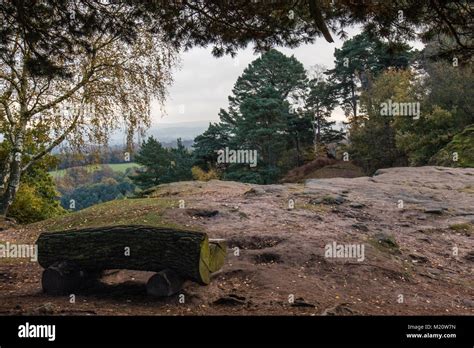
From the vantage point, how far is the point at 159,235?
738cm

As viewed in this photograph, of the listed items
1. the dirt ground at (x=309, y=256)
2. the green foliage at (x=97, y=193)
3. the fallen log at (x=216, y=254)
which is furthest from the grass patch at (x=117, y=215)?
the green foliage at (x=97, y=193)

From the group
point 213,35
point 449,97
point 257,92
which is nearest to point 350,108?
point 257,92

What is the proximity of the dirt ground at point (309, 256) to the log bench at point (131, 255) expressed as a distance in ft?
1.00

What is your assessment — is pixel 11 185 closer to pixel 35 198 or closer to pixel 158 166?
pixel 35 198

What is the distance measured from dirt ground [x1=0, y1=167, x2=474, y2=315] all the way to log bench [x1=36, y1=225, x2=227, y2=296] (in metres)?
0.31

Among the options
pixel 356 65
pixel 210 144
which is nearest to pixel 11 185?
pixel 210 144

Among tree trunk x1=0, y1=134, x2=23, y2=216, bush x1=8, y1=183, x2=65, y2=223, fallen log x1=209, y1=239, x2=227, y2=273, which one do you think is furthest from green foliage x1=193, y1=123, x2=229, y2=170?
fallen log x1=209, y1=239, x2=227, y2=273

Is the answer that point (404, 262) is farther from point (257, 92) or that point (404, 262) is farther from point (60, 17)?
point (257, 92)

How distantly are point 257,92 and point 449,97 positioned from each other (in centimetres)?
1604

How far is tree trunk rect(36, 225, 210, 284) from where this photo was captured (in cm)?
726

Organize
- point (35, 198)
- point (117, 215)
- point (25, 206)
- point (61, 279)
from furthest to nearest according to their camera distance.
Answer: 1. point (35, 198)
2. point (25, 206)
3. point (117, 215)
4. point (61, 279)

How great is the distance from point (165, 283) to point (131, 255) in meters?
0.77

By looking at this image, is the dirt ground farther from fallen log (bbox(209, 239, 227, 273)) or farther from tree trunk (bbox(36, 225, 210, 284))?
tree trunk (bbox(36, 225, 210, 284))

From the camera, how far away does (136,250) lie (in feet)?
24.4
